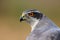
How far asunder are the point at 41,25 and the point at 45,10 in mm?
2304

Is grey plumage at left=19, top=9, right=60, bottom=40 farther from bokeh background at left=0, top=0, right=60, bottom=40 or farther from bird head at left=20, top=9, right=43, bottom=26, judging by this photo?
bokeh background at left=0, top=0, right=60, bottom=40

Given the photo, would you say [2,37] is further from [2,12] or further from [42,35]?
[42,35]

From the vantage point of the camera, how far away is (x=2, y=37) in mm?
4398

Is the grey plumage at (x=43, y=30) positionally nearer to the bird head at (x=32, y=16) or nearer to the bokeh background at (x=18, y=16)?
the bird head at (x=32, y=16)

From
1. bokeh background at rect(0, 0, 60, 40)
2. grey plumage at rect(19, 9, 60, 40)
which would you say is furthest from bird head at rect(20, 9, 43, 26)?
bokeh background at rect(0, 0, 60, 40)

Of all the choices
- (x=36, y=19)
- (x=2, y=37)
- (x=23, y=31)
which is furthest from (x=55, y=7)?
(x=36, y=19)

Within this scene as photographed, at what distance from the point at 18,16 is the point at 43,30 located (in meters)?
2.30

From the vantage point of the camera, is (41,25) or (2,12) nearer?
(41,25)

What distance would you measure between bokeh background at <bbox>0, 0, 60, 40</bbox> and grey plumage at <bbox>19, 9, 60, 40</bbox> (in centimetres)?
216

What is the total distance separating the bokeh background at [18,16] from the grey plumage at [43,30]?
7.08ft

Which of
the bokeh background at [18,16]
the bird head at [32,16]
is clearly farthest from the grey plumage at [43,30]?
the bokeh background at [18,16]

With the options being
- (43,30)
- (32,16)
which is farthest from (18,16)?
(43,30)

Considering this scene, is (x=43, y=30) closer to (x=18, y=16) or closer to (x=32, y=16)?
(x=32, y=16)

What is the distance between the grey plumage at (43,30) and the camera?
6.48 feet
